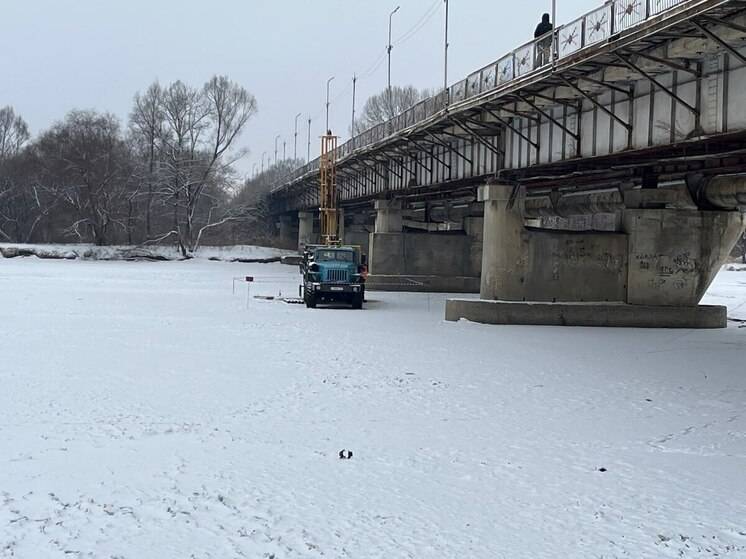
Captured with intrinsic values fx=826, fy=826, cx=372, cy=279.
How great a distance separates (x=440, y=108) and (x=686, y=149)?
12.7 m

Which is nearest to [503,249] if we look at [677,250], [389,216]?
[677,250]

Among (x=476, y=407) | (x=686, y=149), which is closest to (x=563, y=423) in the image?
(x=476, y=407)

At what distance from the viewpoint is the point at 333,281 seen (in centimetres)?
3262

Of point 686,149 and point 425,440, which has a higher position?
point 686,149

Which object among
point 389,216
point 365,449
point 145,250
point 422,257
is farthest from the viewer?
point 145,250

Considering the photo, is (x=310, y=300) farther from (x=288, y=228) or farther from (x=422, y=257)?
(x=288, y=228)

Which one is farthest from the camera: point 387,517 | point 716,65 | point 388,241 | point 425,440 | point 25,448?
point 388,241

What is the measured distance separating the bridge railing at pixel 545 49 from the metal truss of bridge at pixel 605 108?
36 mm

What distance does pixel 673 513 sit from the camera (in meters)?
7.51

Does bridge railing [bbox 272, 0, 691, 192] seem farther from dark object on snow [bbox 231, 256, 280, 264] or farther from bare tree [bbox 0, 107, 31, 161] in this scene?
bare tree [bbox 0, 107, 31, 161]

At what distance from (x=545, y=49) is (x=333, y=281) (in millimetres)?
13490

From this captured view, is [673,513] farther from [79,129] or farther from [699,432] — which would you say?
[79,129]

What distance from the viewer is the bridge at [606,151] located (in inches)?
691

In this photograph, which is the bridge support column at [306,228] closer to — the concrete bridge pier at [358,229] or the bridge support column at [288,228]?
the concrete bridge pier at [358,229]
